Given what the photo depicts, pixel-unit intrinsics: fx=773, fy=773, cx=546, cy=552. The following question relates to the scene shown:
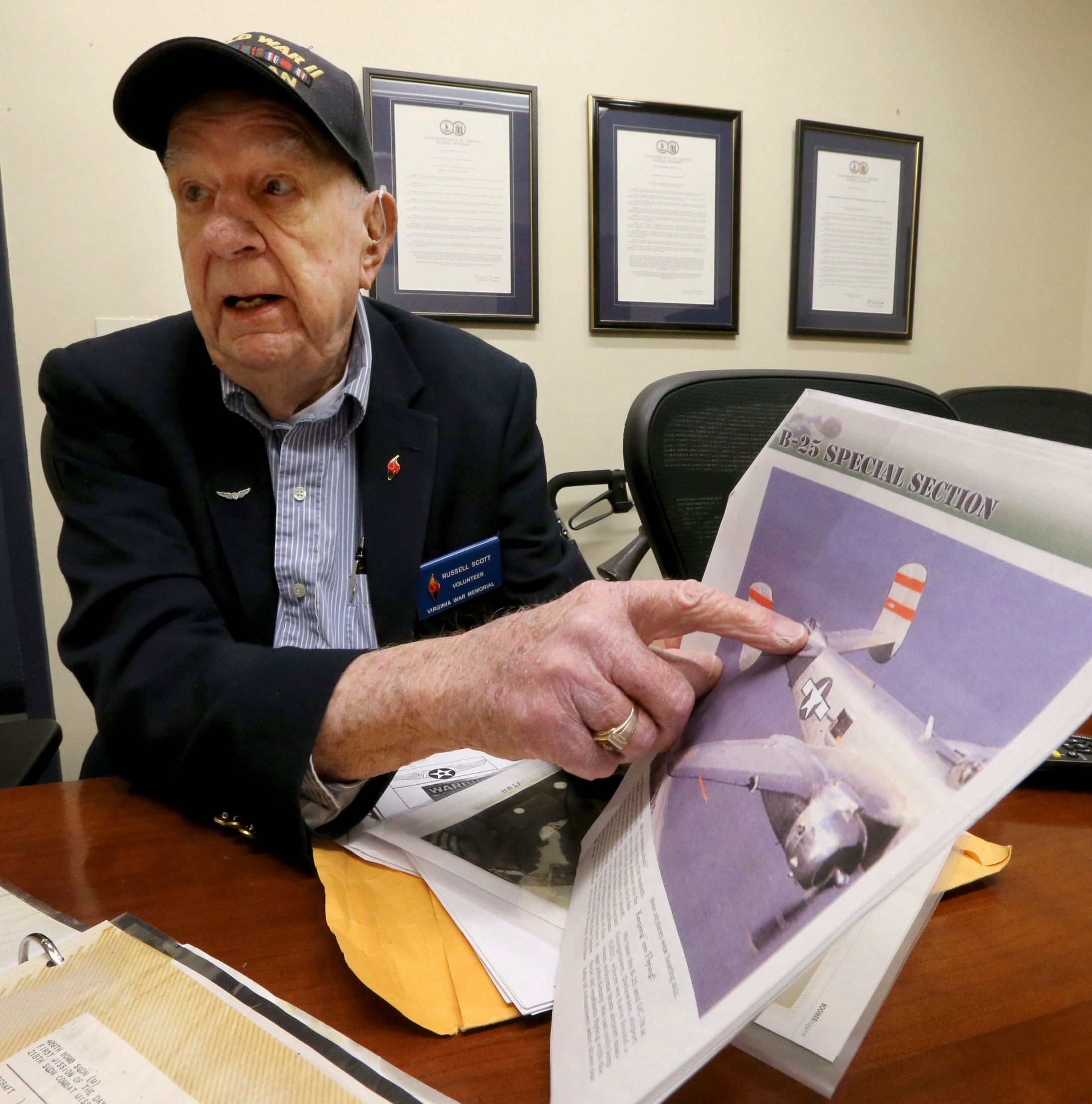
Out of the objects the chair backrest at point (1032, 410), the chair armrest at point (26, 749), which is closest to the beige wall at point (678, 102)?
the chair backrest at point (1032, 410)

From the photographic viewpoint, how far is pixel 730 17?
6.73 feet

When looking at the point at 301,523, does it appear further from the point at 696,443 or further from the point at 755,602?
the point at 755,602

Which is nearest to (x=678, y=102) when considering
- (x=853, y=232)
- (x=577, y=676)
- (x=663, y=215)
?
(x=663, y=215)

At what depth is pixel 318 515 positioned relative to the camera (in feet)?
3.17

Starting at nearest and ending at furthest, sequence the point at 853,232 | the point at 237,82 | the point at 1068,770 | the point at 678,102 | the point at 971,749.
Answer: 1. the point at 971,749
2. the point at 1068,770
3. the point at 237,82
4. the point at 678,102
5. the point at 853,232

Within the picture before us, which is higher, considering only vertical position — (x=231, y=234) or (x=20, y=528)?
(x=231, y=234)

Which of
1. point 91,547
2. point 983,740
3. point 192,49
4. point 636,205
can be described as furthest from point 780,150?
point 983,740

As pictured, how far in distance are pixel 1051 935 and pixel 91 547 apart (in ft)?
2.91

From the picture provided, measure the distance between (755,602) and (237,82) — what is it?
77cm

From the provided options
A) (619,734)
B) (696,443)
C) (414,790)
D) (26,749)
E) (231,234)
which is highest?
(231,234)

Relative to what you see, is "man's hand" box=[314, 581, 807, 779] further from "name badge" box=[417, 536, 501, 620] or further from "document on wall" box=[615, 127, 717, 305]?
"document on wall" box=[615, 127, 717, 305]

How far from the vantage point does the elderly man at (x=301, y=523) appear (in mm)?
497

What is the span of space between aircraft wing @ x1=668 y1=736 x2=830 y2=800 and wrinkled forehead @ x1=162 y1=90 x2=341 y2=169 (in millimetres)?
781

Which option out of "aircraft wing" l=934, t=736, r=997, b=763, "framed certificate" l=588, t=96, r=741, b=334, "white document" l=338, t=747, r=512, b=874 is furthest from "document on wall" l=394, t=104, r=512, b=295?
"aircraft wing" l=934, t=736, r=997, b=763
